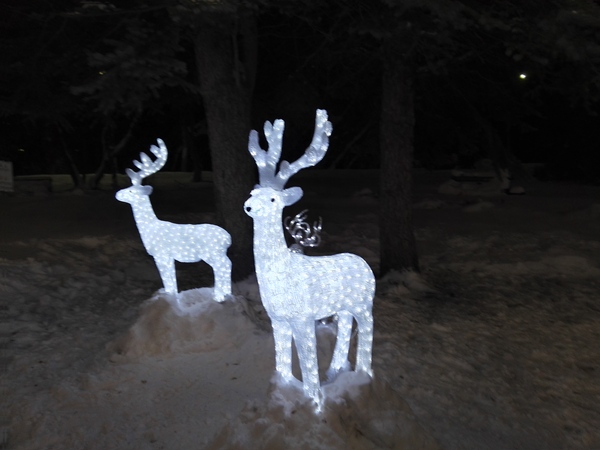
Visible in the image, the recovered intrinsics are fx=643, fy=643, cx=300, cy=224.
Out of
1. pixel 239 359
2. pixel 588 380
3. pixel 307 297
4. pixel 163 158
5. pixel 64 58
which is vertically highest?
pixel 64 58

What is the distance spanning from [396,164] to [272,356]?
4532 millimetres

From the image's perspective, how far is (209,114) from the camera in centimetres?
908

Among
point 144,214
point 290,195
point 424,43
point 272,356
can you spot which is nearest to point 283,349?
point 290,195

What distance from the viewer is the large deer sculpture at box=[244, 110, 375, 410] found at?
4684mm

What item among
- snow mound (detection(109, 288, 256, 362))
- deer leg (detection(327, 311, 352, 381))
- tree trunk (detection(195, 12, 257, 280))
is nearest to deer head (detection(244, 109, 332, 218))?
deer leg (detection(327, 311, 352, 381))

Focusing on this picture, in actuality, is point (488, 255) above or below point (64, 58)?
below

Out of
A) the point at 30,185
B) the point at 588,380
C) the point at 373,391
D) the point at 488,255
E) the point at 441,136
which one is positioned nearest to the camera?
the point at 373,391

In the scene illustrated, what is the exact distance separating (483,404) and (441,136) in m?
19.6

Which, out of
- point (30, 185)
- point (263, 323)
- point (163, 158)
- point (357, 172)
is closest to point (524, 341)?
point (263, 323)

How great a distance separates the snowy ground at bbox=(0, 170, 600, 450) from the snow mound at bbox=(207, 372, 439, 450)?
1 centimetres

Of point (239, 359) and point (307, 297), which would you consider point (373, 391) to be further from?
point (239, 359)

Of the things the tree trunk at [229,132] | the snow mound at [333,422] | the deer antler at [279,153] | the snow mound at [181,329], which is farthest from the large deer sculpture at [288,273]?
the tree trunk at [229,132]

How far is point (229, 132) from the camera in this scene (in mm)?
9023

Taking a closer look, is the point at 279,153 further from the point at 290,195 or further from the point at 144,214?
the point at 144,214
